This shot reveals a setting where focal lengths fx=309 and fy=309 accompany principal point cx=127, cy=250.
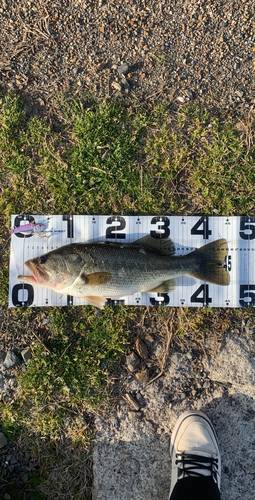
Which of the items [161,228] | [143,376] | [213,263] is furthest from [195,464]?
[161,228]

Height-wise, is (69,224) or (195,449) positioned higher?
(69,224)

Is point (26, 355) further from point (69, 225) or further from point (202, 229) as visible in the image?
point (202, 229)

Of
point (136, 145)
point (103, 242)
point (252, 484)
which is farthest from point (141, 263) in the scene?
point (252, 484)

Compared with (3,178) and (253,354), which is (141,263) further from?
(3,178)

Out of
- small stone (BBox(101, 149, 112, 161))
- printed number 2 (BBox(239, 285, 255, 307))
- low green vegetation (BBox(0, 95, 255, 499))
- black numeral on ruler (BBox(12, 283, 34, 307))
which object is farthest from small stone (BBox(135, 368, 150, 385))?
small stone (BBox(101, 149, 112, 161))

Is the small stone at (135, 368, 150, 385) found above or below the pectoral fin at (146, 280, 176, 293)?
below

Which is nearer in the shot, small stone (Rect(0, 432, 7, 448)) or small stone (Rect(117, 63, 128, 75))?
small stone (Rect(0, 432, 7, 448))

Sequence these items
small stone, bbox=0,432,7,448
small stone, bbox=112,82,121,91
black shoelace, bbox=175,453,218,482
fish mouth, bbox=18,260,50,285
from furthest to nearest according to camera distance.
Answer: small stone, bbox=112,82,121,91 → small stone, bbox=0,432,7,448 → black shoelace, bbox=175,453,218,482 → fish mouth, bbox=18,260,50,285

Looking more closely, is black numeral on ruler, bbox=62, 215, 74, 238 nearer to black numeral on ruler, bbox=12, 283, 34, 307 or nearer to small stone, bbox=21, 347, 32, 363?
black numeral on ruler, bbox=12, 283, 34, 307
